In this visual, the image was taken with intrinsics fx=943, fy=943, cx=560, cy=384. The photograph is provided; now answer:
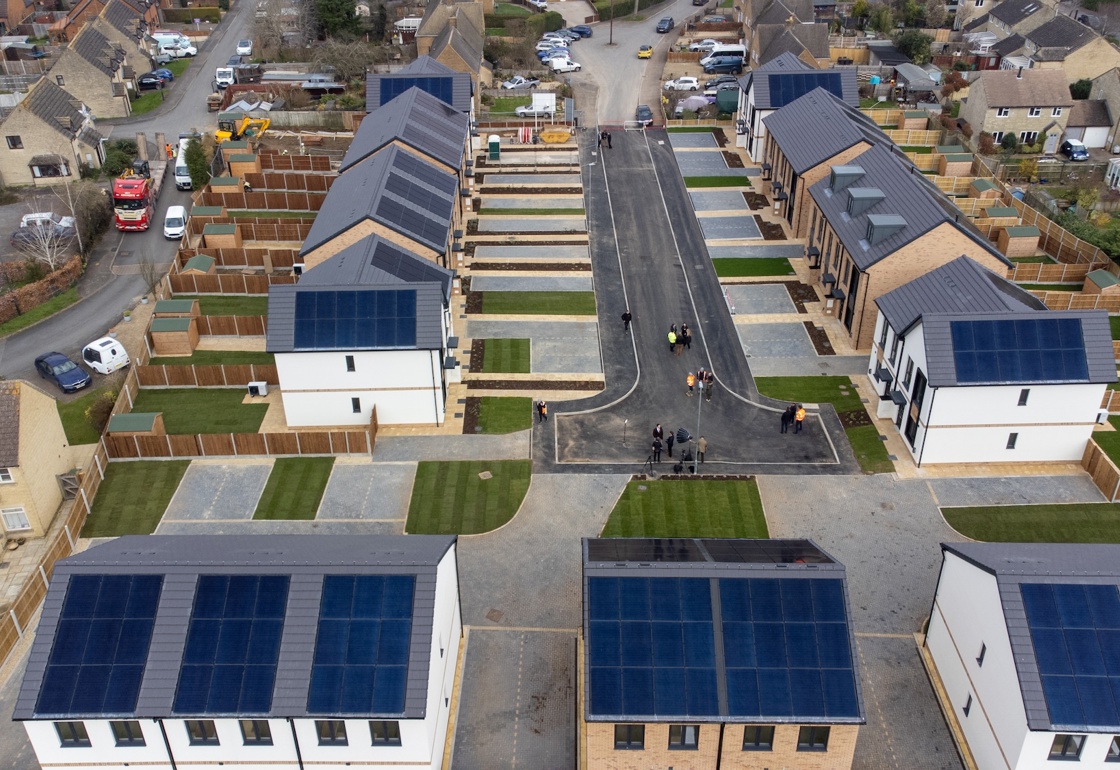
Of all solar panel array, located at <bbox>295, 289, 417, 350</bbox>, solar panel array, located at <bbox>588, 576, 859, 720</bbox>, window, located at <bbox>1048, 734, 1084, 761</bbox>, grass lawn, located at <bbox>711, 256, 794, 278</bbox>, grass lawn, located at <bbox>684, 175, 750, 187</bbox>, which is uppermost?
solar panel array, located at <bbox>295, 289, 417, 350</bbox>

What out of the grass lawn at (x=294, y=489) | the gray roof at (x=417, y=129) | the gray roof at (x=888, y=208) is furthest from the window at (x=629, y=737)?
the gray roof at (x=417, y=129)

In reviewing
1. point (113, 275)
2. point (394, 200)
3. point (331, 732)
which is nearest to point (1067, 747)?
point (331, 732)

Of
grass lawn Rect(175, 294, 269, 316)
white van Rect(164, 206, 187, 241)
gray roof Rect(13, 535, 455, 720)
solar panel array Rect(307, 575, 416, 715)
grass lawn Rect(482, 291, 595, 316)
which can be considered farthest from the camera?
white van Rect(164, 206, 187, 241)

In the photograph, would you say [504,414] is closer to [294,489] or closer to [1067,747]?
[294,489]

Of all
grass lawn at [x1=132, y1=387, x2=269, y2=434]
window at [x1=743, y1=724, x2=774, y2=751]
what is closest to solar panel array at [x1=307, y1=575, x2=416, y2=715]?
window at [x1=743, y1=724, x2=774, y2=751]

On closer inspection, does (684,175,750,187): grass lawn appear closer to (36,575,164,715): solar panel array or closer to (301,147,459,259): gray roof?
(301,147,459,259): gray roof

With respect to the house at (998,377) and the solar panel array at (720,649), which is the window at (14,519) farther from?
the house at (998,377)
